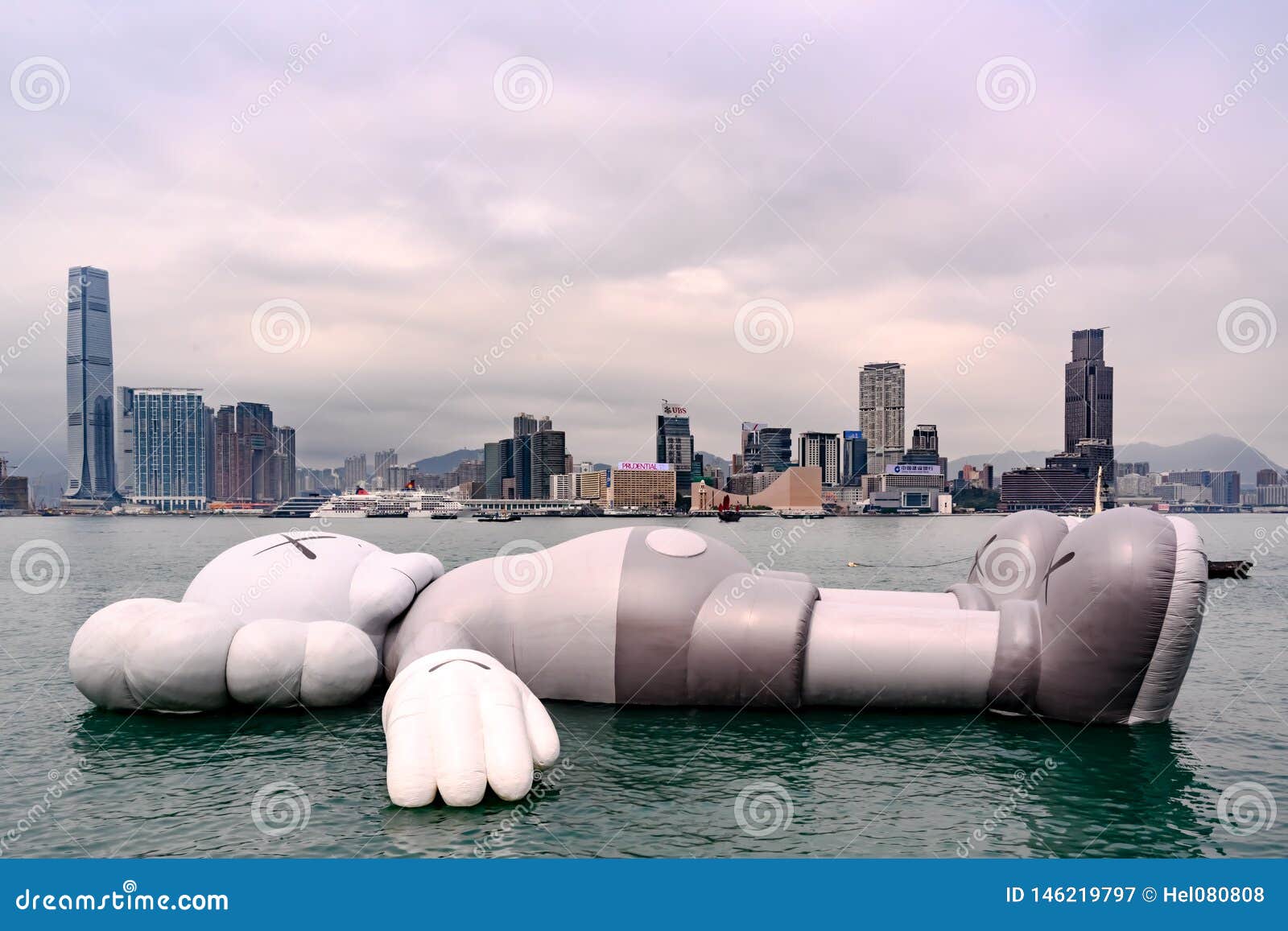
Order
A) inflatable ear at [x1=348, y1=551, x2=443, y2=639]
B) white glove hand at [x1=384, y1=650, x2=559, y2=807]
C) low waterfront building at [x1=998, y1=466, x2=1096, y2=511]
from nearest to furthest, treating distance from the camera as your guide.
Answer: white glove hand at [x1=384, y1=650, x2=559, y2=807] < inflatable ear at [x1=348, y1=551, x2=443, y2=639] < low waterfront building at [x1=998, y1=466, x2=1096, y2=511]

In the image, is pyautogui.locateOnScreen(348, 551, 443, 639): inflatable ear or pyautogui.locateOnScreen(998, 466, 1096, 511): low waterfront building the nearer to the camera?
pyautogui.locateOnScreen(348, 551, 443, 639): inflatable ear

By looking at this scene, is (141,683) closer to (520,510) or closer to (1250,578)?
(1250,578)

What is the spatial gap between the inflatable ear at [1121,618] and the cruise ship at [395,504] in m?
114

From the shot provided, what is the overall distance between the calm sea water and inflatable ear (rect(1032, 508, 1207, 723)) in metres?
0.39

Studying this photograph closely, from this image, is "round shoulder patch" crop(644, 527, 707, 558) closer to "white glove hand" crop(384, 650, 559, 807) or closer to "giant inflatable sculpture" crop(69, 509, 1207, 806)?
"giant inflatable sculpture" crop(69, 509, 1207, 806)

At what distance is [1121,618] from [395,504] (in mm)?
118471

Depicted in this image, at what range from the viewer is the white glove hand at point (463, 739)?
715cm

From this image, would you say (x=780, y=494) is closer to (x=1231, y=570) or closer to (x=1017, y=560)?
(x=1231, y=570)

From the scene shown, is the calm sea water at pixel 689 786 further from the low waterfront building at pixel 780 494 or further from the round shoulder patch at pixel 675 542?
the low waterfront building at pixel 780 494

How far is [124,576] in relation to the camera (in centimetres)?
3600

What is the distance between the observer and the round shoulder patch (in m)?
10.8

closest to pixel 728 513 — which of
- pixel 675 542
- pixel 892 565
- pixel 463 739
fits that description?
pixel 892 565

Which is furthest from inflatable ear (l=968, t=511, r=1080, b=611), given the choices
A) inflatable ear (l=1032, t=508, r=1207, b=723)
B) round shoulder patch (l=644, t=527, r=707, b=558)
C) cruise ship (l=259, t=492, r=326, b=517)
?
cruise ship (l=259, t=492, r=326, b=517)

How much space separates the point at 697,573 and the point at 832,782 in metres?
3.12
